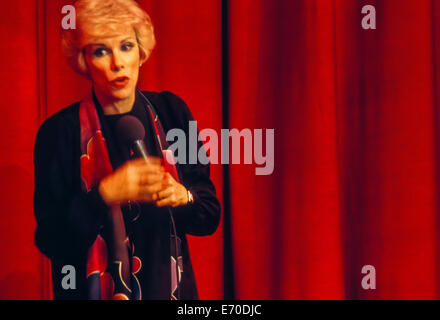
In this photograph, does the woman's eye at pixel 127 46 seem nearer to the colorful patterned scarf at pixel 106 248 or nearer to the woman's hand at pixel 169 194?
the colorful patterned scarf at pixel 106 248

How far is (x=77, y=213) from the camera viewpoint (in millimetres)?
865

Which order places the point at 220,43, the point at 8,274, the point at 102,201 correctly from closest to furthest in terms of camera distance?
1. the point at 102,201
2. the point at 8,274
3. the point at 220,43

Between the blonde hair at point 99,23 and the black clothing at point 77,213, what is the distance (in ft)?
0.37

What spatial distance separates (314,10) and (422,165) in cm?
55

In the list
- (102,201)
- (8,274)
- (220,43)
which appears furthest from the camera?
(220,43)

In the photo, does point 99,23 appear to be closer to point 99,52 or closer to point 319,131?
point 99,52

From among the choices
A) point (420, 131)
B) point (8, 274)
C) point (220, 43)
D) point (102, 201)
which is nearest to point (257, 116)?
point (220, 43)

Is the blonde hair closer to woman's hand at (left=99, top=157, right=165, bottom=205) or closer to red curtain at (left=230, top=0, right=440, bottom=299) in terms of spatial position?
woman's hand at (left=99, top=157, right=165, bottom=205)

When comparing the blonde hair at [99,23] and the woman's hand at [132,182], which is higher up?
the blonde hair at [99,23]

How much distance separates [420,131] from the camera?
130 centimetres

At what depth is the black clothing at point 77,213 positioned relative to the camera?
0.87 meters

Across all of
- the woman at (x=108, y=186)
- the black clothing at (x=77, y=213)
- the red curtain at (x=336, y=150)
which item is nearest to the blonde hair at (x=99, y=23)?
the woman at (x=108, y=186)
